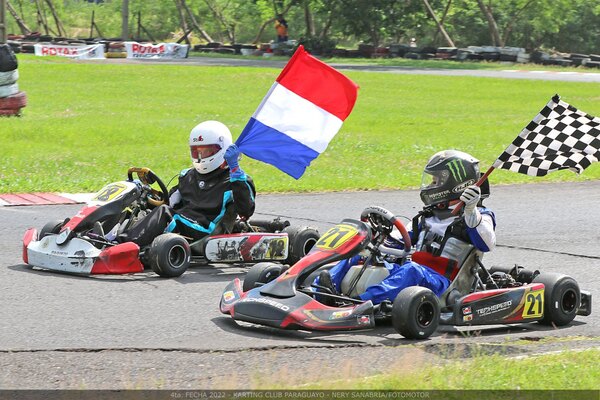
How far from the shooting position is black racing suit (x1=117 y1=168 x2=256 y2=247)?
298 inches

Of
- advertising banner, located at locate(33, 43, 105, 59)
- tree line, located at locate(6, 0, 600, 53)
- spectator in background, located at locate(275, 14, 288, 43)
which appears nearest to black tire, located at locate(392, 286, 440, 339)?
advertising banner, located at locate(33, 43, 105, 59)

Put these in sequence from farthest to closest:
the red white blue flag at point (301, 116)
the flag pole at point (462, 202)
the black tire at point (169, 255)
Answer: the red white blue flag at point (301, 116) → the black tire at point (169, 255) → the flag pole at point (462, 202)

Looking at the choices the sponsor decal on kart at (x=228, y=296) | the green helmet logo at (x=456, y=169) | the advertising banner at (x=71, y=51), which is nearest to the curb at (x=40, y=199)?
the sponsor decal on kart at (x=228, y=296)

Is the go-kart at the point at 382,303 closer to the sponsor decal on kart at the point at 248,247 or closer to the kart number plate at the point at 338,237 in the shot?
the kart number plate at the point at 338,237

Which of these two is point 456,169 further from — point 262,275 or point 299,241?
point 299,241

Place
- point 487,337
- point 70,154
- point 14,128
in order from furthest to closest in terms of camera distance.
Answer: point 14,128 → point 70,154 → point 487,337

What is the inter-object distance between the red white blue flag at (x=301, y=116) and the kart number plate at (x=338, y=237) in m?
1.85

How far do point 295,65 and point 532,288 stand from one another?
8.91 feet

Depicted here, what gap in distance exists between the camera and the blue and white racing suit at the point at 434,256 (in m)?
5.93

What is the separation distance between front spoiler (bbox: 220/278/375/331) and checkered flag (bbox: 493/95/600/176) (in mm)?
1278

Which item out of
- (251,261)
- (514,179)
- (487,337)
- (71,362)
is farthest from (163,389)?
(514,179)

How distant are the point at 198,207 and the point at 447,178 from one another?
7.57ft

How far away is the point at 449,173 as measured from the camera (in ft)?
20.5

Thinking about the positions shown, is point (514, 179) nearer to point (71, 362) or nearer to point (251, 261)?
point (251, 261)
